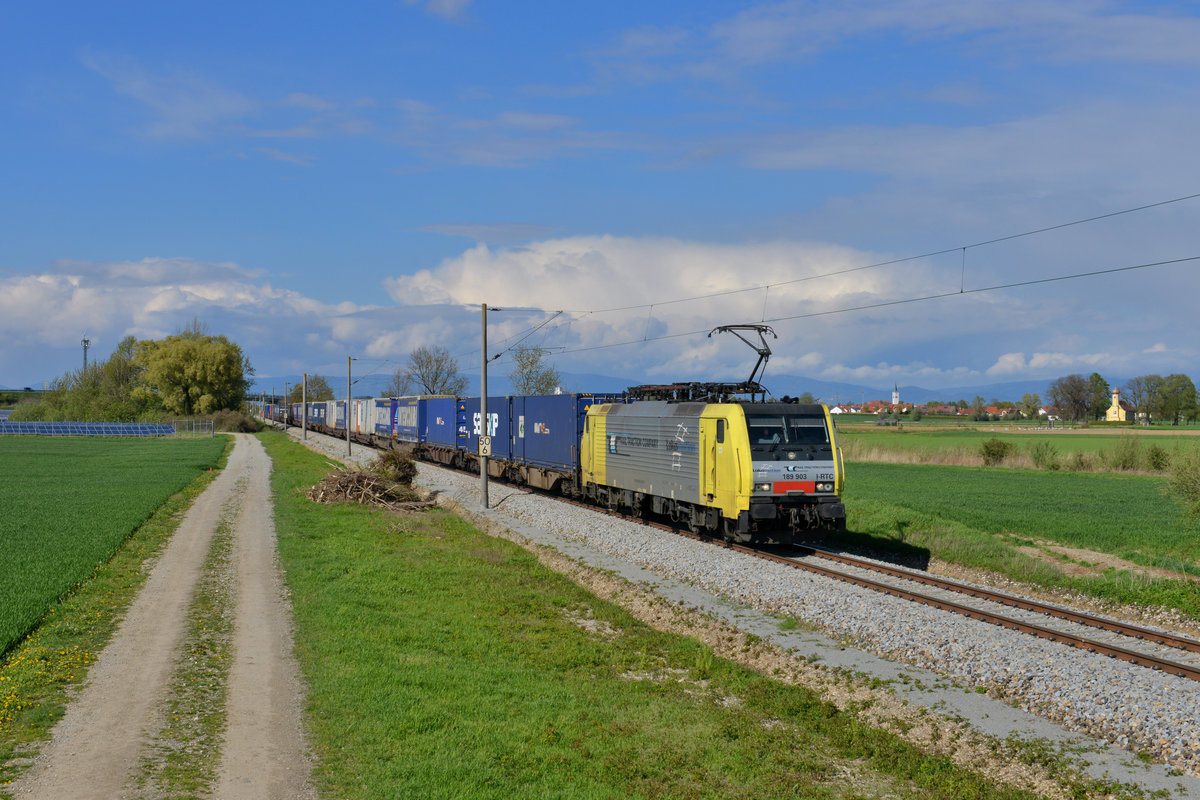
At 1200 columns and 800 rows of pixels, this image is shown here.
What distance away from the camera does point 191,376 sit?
11669cm

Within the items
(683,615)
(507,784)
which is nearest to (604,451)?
(683,615)

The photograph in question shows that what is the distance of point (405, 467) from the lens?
118 ft

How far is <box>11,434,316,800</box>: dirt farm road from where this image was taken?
7.89 m

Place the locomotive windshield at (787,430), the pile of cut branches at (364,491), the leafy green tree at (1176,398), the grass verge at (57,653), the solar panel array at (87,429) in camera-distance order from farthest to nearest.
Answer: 1. the leafy green tree at (1176,398)
2. the solar panel array at (87,429)
3. the pile of cut branches at (364,491)
4. the locomotive windshield at (787,430)
5. the grass verge at (57,653)

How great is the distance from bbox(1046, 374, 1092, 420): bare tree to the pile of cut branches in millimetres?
148719

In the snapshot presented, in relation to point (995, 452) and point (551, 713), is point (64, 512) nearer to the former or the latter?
point (551, 713)

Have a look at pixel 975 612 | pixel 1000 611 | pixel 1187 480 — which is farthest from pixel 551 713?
pixel 1187 480

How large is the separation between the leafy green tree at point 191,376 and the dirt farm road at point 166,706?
106780mm

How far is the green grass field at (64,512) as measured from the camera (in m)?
16.1

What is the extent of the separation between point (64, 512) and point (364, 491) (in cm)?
955

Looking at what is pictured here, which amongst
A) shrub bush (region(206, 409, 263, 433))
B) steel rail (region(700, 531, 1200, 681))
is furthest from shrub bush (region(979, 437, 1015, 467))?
shrub bush (region(206, 409, 263, 433))

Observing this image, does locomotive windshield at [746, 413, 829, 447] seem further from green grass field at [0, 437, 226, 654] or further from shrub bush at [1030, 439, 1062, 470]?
shrub bush at [1030, 439, 1062, 470]

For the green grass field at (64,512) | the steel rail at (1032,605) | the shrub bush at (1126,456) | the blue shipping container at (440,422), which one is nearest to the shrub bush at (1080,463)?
the shrub bush at (1126,456)

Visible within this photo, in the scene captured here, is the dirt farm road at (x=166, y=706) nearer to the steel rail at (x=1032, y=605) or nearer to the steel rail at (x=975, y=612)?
the steel rail at (x=975, y=612)
